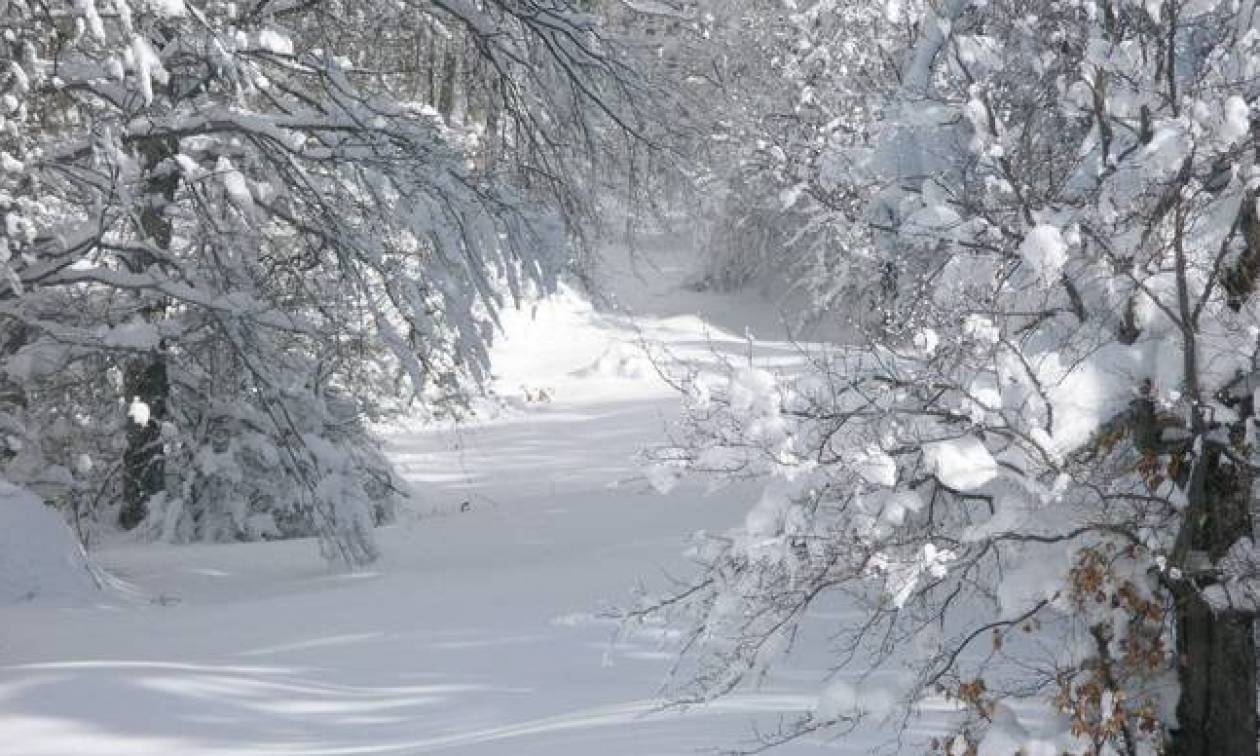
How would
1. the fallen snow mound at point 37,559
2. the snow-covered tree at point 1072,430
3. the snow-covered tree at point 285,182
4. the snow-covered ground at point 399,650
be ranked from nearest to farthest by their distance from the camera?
the snow-covered tree at point 1072,430
the snow-covered ground at point 399,650
the snow-covered tree at point 285,182
the fallen snow mound at point 37,559

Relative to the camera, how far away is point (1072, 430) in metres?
4.50

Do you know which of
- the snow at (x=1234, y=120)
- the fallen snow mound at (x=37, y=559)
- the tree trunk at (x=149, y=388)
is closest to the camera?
the snow at (x=1234, y=120)

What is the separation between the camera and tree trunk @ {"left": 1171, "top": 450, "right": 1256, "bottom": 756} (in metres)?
4.82

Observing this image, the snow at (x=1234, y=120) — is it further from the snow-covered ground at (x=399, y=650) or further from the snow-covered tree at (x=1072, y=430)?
the snow-covered ground at (x=399, y=650)

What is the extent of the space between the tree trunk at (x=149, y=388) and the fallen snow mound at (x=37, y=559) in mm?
1200

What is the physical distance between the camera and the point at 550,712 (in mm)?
6410

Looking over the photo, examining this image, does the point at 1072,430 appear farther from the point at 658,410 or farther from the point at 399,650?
the point at 658,410

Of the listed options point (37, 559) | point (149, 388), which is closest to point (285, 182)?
point (37, 559)

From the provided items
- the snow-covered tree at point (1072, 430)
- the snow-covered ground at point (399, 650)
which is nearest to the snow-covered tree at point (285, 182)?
the snow-covered ground at point (399, 650)

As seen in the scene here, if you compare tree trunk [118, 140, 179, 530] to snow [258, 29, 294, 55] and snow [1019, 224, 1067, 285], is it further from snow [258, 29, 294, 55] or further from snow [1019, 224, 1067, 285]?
snow [1019, 224, 1067, 285]

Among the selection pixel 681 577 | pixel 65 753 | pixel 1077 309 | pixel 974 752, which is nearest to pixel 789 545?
pixel 974 752

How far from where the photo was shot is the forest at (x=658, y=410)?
15.3 ft

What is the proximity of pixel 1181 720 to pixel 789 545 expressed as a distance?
1518 mm

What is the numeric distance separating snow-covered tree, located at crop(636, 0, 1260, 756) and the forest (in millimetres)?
17
